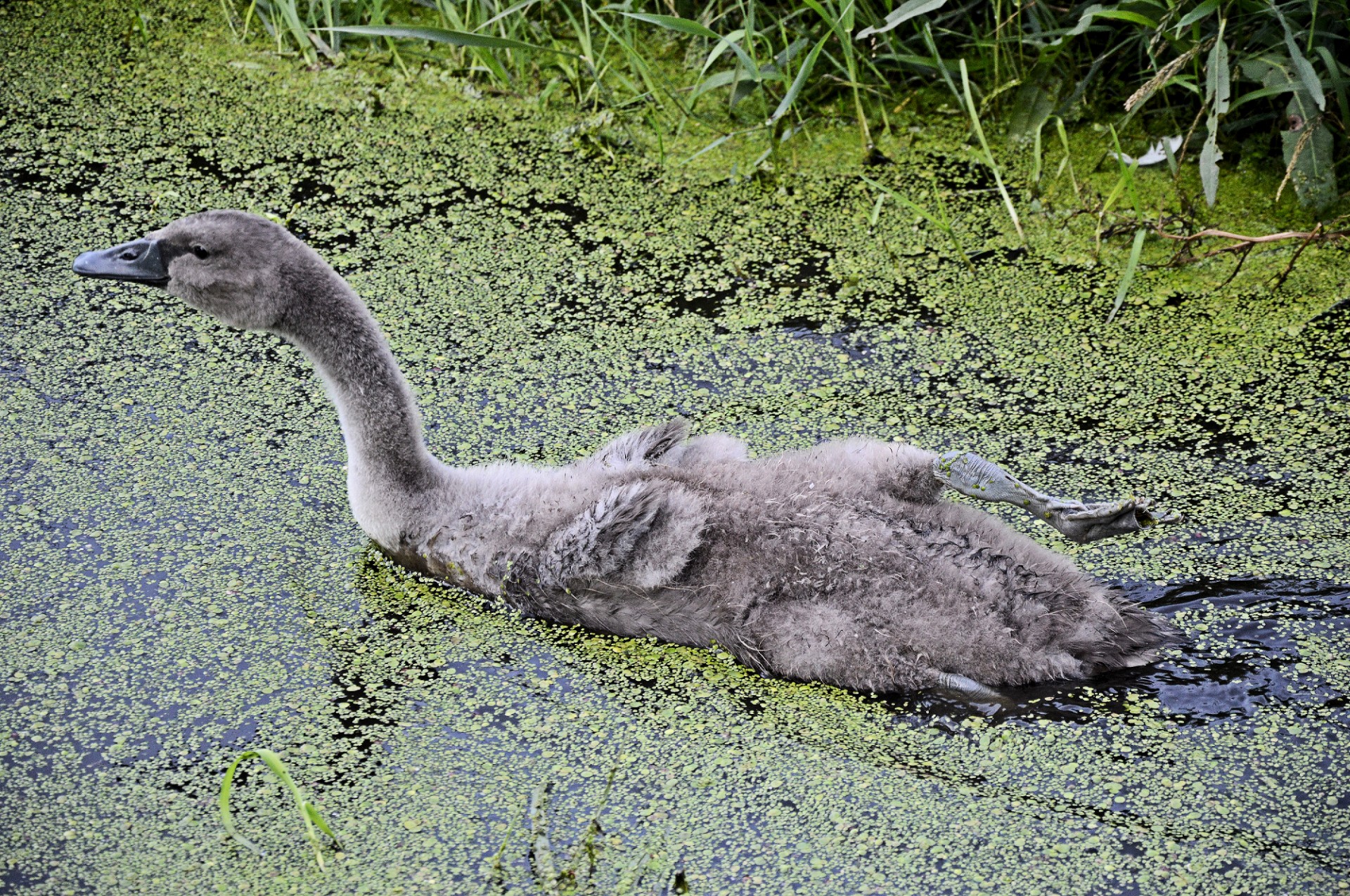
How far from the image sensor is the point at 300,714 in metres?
2.93

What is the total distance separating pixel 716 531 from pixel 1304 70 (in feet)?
7.95

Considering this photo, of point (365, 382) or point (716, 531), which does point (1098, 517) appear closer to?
point (716, 531)

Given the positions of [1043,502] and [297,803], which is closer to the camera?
[297,803]

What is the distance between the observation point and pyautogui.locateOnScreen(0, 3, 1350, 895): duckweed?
2.61 metres

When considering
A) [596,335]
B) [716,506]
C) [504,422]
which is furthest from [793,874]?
[596,335]

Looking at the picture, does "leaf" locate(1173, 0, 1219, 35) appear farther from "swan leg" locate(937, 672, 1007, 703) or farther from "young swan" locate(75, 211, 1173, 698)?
"swan leg" locate(937, 672, 1007, 703)

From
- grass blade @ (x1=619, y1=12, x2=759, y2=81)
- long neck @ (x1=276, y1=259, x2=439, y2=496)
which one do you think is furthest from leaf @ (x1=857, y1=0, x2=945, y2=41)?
long neck @ (x1=276, y1=259, x2=439, y2=496)

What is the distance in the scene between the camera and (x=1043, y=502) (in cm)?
320

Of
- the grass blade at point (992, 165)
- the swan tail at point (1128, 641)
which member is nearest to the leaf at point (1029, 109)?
the grass blade at point (992, 165)

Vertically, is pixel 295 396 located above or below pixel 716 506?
→ below

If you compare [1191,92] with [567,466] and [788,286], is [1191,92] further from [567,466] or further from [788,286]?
[567,466]

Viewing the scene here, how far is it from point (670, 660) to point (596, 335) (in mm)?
1392

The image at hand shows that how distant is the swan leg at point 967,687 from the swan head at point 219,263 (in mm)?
1763

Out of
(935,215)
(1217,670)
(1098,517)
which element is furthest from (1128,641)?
(935,215)
